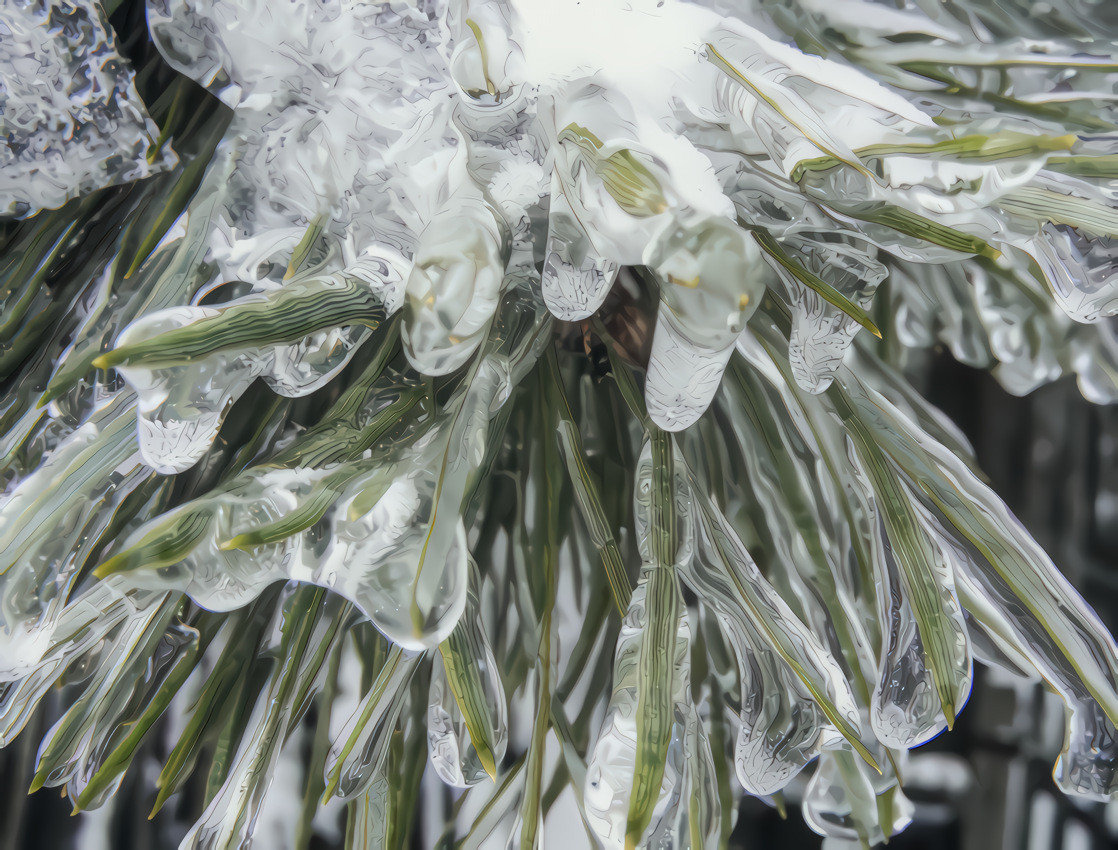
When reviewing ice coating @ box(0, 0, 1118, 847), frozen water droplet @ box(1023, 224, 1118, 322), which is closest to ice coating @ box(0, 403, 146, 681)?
ice coating @ box(0, 0, 1118, 847)

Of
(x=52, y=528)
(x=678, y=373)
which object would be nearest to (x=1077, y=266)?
(x=678, y=373)

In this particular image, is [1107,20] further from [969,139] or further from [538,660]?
[538,660]

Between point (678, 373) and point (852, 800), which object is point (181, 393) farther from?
point (852, 800)

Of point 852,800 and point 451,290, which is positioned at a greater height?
point 451,290

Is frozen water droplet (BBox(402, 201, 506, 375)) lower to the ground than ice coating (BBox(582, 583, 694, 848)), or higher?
higher

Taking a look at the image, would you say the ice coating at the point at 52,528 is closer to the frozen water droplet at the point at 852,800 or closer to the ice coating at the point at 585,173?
the ice coating at the point at 585,173

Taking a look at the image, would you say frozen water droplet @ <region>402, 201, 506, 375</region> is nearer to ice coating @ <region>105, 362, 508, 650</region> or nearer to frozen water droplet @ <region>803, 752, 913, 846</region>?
ice coating @ <region>105, 362, 508, 650</region>

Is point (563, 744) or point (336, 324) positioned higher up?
point (336, 324)

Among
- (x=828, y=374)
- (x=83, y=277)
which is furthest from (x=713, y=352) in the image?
(x=83, y=277)
